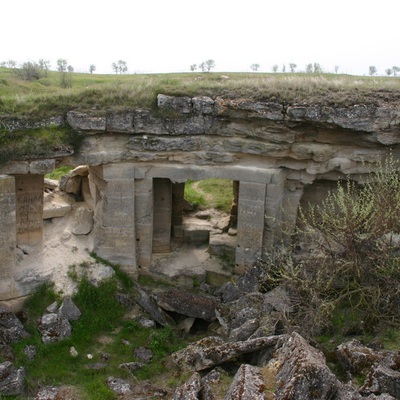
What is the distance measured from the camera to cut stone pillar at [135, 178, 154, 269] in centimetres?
1105

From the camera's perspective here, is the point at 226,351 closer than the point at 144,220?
Yes

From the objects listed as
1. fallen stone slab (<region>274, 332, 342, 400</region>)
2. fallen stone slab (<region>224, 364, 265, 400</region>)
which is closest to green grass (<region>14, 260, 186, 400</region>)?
fallen stone slab (<region>224, 364, 265, 400</region>)

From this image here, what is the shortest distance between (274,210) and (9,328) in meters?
6.16

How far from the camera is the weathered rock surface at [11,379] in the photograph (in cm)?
812

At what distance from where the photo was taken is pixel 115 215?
10945mm

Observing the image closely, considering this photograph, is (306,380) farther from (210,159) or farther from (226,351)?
(210,159)

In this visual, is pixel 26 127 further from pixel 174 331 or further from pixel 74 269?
pixel 174 331

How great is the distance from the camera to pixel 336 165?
35.3 feet

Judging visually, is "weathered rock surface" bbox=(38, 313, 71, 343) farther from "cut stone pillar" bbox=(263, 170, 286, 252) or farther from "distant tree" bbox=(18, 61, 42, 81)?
"distant tree" bbox=(18, 61, 42, 81)

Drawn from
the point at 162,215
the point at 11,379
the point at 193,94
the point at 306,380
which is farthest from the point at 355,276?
the point at 11,379

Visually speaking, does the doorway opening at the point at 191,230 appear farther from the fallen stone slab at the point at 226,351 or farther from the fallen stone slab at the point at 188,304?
the fallen stone slab at the point at 226,351

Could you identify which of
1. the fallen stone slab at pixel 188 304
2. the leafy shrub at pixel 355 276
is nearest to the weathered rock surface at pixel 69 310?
the fallen stone slab at pixel 188 304

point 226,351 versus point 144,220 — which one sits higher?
point 144,220

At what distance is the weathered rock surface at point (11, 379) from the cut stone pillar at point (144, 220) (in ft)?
13.0
